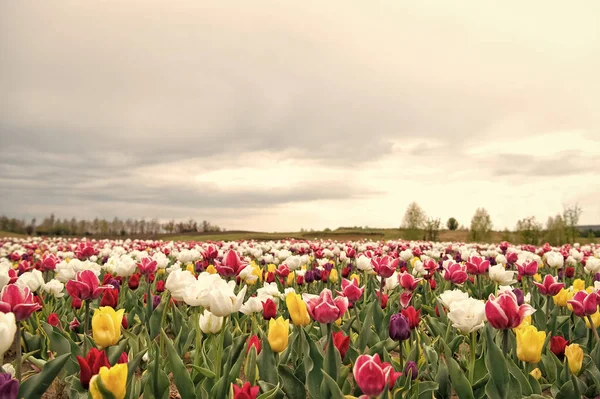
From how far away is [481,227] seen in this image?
37.1 m

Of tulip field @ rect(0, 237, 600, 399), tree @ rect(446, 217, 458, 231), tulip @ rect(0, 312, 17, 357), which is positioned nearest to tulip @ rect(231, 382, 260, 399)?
tulip field @ rect(0, 237, 600, 399)

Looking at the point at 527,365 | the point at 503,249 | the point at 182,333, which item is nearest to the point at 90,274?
the point at 182,333

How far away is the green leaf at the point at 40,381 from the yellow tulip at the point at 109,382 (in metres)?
0.51

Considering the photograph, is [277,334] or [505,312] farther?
[277,334]

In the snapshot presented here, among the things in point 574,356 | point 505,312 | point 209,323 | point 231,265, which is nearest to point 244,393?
point 209,323

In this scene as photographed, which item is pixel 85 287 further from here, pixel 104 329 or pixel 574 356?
pixel 574 356

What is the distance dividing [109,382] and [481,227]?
3840 centimetres

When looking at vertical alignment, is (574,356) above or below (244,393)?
below

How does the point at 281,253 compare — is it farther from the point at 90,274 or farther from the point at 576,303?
the point at 576,303

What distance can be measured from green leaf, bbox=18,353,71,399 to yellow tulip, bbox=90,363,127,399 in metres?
0.51

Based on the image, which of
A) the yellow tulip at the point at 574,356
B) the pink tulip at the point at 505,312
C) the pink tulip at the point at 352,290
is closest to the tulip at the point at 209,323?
the pink tulip at the point at 352,290

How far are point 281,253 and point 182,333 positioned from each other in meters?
4.73

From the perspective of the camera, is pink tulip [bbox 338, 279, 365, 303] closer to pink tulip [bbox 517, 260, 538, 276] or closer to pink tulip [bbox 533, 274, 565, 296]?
pink tulip [bbox 533, 274, 565, 296]

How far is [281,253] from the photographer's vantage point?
32.3 feet
